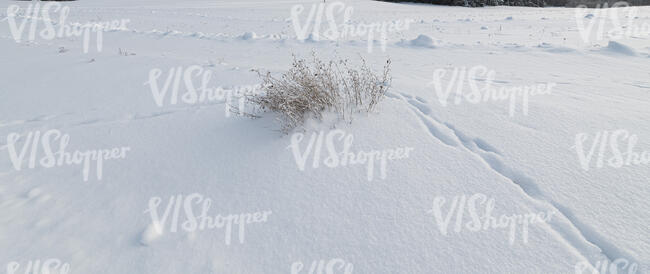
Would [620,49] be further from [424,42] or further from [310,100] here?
[310,100]

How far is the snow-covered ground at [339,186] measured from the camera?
182 centimetres

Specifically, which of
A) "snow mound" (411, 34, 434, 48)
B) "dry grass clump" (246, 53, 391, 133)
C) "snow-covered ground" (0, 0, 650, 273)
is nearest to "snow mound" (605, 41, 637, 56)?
"snow-covered ground" (0, 0, 650, 273)

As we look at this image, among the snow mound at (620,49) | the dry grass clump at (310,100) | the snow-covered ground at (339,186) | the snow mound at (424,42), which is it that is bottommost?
the snow-covered ground at (339,186)

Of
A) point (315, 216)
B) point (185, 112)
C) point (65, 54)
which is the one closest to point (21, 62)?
point (65, 54)

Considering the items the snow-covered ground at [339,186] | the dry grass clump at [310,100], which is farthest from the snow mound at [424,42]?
the dry grass clump at [310,100]

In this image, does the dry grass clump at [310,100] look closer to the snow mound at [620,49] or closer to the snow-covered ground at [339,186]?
the snow-covered ground at [339,186]

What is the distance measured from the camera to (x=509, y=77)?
4.62 m

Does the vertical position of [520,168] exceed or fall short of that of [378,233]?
it exceeds it

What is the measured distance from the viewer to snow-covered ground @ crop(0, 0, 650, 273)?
5.96 feet

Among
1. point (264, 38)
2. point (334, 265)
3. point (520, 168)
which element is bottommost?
point (334, 265)

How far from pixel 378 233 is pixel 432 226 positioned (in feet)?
1.01

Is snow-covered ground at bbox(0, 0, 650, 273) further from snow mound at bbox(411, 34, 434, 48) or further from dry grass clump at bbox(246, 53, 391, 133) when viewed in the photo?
snow mound at bbox(411, 34, 434, 48)

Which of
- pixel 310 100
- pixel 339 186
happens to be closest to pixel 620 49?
pixel 310 100

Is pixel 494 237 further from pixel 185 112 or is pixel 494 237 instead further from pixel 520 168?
pixel 185 112
